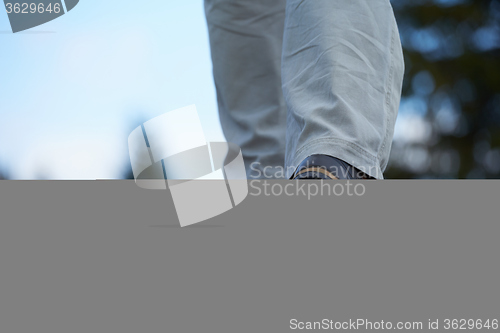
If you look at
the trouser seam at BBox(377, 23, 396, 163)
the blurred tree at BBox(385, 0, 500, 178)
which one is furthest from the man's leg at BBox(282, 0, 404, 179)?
the blurred tree at BBox(385, 0, 500, 178)

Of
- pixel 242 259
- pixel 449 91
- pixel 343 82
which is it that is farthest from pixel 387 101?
pixel 449 91

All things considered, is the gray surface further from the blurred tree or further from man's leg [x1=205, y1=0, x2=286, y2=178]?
the blurred tree

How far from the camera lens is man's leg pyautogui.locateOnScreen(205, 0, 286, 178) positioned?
1009 mm

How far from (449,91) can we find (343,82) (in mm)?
11868

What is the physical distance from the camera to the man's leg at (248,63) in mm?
1009

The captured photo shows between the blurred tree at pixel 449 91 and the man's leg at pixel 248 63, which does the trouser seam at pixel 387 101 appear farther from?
the blurred tree at pixel 449 91

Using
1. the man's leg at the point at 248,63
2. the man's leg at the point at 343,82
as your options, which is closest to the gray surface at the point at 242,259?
the man's leg at the point at 343,82

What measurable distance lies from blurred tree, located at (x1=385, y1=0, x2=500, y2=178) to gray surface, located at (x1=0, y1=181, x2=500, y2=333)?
10131mm

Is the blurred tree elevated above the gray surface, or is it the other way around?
the gray surface

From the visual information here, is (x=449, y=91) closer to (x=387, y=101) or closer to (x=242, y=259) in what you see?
(x=387, y=101)

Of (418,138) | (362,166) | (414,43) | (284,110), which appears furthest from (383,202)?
(414,43)

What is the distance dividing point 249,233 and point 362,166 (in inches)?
10.8

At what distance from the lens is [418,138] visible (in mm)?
11031

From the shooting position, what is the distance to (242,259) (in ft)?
1.17
